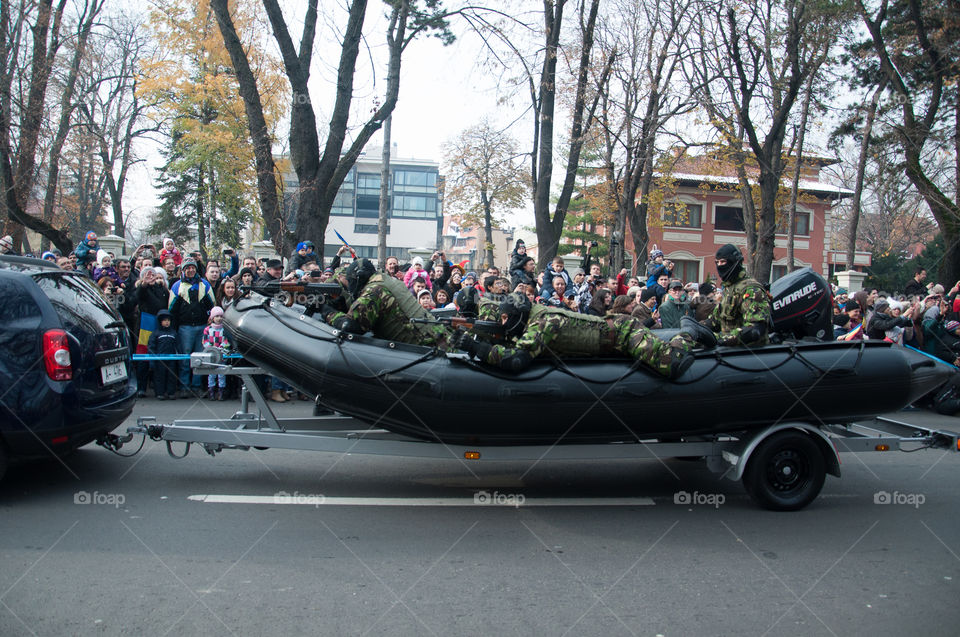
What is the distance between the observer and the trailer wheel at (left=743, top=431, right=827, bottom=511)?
529 cm

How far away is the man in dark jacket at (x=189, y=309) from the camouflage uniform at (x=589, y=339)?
6.15 meters

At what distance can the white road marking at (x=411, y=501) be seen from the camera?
5266 mm

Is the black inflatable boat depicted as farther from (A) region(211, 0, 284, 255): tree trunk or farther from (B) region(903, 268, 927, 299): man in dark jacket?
(B) region(903, 268, 927, 299): man in dark jacket

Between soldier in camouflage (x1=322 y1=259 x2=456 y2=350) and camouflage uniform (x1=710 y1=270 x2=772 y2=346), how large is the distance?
2314 mm

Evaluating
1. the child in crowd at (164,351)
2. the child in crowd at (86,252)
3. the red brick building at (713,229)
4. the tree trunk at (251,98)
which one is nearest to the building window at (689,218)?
the red brick building at (713,229)

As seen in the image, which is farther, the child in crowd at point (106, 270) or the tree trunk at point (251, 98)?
the tree trunk at point (251, 98)

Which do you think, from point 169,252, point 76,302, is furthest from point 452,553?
point 169,252

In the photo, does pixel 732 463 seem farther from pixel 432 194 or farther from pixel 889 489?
pixel 432 194

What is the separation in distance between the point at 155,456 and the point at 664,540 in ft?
14.7

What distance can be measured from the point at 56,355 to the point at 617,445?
406cm

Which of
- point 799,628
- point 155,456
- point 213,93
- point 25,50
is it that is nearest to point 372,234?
point 213,93

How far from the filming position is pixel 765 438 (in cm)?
529

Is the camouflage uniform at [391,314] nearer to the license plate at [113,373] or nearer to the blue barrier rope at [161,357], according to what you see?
the license plate at [113,373]

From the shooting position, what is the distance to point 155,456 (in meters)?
6.36
